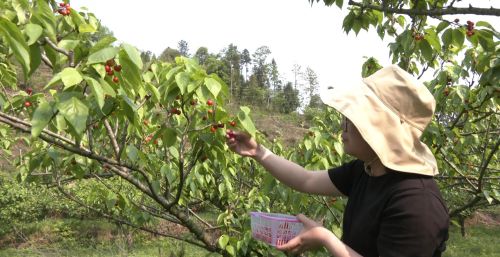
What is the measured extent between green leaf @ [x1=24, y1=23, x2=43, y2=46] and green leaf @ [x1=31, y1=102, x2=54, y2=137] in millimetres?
244

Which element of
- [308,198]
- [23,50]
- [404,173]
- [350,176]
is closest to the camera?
[23,50]

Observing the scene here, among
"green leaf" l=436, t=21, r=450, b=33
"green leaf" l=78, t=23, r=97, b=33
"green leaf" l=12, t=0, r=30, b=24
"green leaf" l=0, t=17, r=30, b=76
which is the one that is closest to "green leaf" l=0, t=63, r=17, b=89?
"green leaf" l=78, t=23, r=97, b=33

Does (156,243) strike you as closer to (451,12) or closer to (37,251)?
(37,251)

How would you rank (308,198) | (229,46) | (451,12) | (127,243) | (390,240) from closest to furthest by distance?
1. (390,240)
2. (451,12)
3. (308,198)
4. (127,243)
5. (229,46)

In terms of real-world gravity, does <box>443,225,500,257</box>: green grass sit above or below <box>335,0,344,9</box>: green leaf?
below

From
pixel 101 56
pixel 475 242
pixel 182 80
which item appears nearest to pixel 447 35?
pixel 182 80

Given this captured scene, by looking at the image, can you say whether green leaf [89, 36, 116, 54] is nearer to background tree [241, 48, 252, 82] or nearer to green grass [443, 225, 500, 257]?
green grass [443, 225, 500, 257]

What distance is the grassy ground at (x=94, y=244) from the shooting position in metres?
11.3

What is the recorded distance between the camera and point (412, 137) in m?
1.55

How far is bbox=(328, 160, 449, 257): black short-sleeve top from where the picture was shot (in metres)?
1.35

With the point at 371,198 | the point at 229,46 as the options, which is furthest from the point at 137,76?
the point at 229,46

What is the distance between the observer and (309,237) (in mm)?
1553

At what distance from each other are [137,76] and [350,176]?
0.96 meters

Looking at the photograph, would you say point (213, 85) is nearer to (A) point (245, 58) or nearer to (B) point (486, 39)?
(B) point (486, 39)
